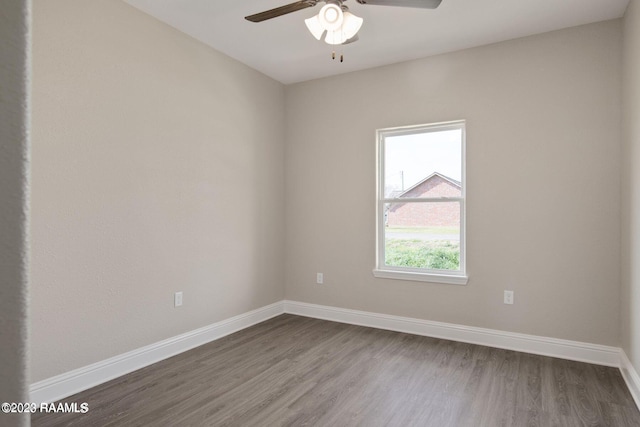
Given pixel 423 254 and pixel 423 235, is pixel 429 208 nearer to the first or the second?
pixel 423 235

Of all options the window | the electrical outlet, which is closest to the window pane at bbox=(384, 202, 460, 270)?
the window

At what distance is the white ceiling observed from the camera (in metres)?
2.93

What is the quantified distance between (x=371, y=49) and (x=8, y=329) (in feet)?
12.8

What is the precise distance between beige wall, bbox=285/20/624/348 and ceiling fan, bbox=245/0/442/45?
1.58 meters

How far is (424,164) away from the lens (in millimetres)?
3963

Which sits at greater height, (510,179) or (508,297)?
(510,179)

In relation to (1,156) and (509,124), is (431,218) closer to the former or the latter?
(509,124)

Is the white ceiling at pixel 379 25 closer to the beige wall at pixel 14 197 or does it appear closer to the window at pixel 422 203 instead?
the window at pixel 422 203

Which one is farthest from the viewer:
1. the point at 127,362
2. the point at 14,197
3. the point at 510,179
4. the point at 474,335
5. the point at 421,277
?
the point at 421,277

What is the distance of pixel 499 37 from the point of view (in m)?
3.45

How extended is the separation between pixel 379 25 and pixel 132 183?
244 cm

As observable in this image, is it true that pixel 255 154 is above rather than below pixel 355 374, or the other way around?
above

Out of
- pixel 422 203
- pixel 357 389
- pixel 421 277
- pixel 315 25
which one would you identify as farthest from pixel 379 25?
pixel 357 389

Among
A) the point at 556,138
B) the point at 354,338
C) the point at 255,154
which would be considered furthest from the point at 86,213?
the point at 556,138
